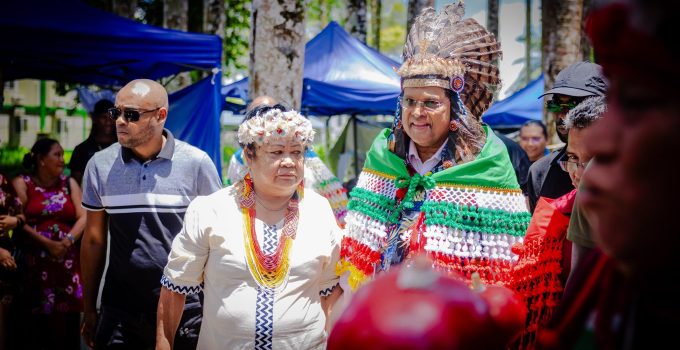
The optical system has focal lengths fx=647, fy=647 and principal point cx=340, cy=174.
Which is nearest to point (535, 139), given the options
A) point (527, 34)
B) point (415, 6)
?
point (415, 6)

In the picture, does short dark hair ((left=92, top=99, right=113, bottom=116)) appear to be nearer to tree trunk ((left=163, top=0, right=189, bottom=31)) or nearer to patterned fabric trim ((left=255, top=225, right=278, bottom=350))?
patterned fabric trim ((left=255, top=225, right=278, bottom=350))

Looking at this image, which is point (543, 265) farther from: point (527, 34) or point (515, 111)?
point (527, 34)

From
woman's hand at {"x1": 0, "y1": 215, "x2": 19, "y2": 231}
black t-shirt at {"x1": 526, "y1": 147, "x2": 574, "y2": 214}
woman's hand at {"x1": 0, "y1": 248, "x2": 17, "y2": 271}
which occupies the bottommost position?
woman's hand at {"x1": 0, "y1": 248, "x2": 17, "y2": 271}

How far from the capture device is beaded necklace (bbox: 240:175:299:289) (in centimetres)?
301

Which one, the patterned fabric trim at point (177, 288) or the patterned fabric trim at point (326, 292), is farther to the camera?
the patterned fabric trim at point (326, 292)

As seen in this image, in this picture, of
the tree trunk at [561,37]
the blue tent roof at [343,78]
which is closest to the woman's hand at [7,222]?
the blue tent roof at [343,78]

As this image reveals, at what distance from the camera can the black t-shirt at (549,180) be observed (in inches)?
144

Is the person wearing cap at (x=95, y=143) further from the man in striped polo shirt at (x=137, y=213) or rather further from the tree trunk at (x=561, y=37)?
the tree trunk at (x=561, y=37)

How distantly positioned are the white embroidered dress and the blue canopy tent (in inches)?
154

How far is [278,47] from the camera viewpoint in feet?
18.2

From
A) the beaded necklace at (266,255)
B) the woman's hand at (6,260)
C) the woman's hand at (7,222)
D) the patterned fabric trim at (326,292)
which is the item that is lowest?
the woman's hand at (6,260)

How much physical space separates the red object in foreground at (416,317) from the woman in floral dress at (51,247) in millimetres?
4780

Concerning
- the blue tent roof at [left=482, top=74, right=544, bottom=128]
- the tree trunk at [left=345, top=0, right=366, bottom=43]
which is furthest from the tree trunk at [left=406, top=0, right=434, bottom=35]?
the tree trunk at [left=345, top=0, right=366, bottom=43]

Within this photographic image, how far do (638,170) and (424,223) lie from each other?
6.45 ft
